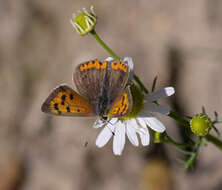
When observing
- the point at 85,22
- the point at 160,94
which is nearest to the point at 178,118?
the point at 160,94

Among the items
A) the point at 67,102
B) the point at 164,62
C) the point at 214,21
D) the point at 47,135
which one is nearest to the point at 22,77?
the point at 47,135

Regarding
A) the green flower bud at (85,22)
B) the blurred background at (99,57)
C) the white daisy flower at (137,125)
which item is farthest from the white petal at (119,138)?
the blurred background at (99,57)

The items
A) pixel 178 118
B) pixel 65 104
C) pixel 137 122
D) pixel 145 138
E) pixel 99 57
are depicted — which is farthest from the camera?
pixel 99 57

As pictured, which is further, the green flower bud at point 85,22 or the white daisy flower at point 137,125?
the green flower bud at point 85,22

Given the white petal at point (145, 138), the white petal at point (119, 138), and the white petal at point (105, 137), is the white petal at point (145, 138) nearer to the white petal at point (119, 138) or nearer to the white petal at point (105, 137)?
the white petal at point (119, 138)

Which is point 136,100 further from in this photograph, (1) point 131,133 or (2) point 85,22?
(2) point 85,22

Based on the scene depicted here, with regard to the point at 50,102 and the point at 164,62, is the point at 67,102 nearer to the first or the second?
the point at 50,102
